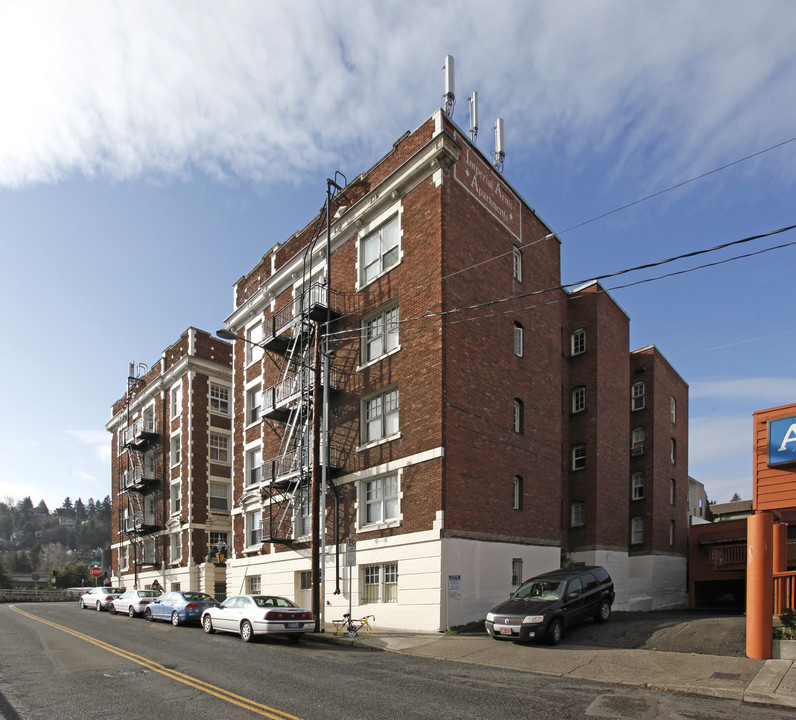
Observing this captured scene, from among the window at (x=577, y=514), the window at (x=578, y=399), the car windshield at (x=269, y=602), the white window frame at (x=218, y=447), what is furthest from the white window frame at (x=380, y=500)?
the white window frame at (x=218, y=447)

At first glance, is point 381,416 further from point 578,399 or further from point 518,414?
point 578,399

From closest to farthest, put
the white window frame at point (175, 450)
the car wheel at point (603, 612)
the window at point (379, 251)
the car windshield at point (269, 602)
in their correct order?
the car wheel at point (603, 612), the car windshield at point (269, 602), the window at point (379, 251), the white window frame at point (175, 450)

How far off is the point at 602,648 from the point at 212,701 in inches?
354

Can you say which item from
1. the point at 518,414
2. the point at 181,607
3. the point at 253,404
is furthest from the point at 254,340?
the point at 518,414

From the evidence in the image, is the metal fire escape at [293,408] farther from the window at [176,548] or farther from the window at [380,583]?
the window at [176,548]

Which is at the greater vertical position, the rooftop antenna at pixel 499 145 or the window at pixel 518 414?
the rooftop antenna at pixel 499 145

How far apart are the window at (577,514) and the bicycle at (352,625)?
41.2 ft

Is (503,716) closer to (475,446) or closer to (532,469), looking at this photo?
(475,446)

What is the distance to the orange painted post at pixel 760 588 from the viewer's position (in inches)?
496

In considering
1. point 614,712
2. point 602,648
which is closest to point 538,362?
point 602,648

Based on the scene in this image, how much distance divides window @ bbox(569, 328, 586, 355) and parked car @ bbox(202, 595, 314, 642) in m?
19.2

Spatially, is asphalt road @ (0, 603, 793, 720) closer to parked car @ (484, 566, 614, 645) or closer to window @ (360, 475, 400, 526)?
parked car @ (484, 566, 614, 645)

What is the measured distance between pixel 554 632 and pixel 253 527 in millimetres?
18651

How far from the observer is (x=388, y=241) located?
24203 millimetres
